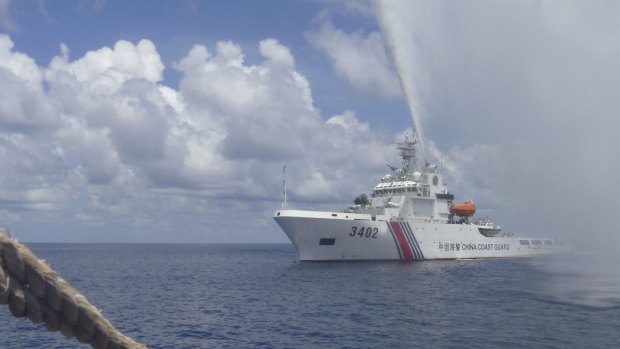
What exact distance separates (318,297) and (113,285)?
27.4 metres

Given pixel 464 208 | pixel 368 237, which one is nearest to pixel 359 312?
pixel 368 237

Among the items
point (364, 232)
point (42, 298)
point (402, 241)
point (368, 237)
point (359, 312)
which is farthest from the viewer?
point (402, 241)

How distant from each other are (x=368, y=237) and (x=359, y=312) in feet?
117

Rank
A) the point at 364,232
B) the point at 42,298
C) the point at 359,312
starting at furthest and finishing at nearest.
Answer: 1. the point at 364,232
2. the point at 359,312
3. the point at 42,298

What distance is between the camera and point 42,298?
433cm

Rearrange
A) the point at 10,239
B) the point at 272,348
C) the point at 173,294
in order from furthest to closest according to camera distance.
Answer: the point at 173,294 → the point at 272,348 → the point at 10,239

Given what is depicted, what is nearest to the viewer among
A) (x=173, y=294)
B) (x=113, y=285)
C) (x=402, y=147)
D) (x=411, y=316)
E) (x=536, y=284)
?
(x=411, y=316)

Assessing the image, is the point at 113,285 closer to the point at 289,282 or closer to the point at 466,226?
the point at 289,282

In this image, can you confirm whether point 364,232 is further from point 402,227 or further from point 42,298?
point 42,298

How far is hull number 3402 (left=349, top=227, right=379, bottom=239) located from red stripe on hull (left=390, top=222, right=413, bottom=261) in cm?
280

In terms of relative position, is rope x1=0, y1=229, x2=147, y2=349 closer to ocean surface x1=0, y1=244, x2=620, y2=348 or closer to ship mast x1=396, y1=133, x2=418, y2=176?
ocean surface x1=0, y1=244, x2=620, y2=348

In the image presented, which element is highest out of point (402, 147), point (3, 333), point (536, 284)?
point (402, 147)

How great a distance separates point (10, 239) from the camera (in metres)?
4.09

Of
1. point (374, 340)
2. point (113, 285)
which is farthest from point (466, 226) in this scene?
point (374, 340)
